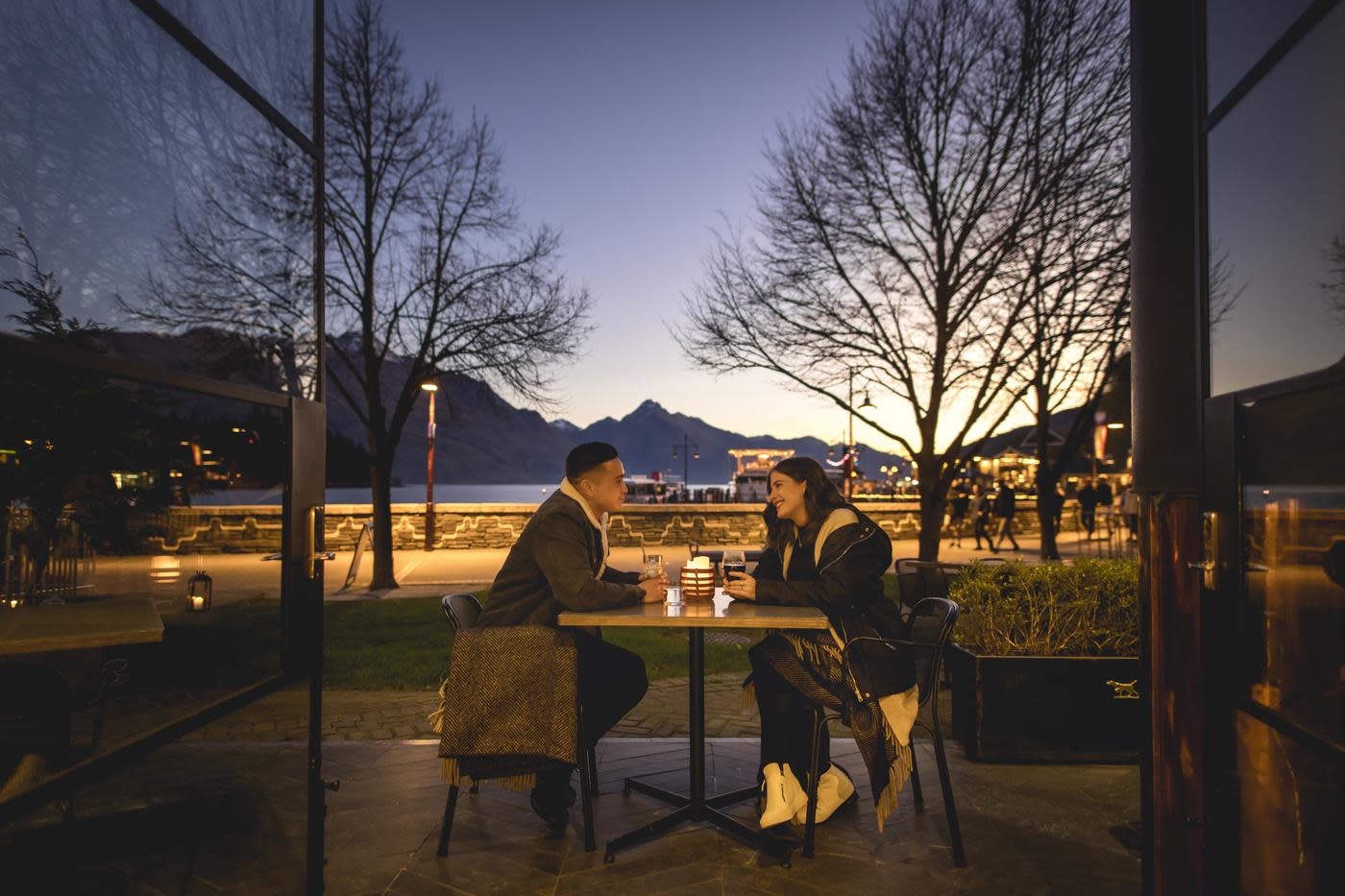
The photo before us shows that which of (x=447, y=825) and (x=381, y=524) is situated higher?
(x=381, y=524)

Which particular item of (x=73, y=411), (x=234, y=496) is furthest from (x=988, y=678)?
(x=234, y=496)

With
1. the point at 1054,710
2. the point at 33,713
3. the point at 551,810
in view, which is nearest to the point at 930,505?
the point at 1054,710

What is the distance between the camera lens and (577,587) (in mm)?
3266

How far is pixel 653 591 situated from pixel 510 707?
75cm

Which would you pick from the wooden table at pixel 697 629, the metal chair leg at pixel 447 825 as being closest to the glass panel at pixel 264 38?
the wooden table at pixel 697 629

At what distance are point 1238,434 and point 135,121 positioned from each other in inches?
137

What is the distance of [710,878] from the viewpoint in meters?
3.03

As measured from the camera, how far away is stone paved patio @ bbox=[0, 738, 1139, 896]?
9.85 feet

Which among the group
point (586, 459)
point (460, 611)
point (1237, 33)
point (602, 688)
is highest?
point (1237, 33)

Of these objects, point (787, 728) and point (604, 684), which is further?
point (604, 684)

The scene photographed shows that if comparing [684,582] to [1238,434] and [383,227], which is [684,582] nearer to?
[1238,434]

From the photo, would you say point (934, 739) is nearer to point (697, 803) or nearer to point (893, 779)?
point (893, 779)

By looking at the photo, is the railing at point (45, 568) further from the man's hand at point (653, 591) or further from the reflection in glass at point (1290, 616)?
the reflection in glass at point (1290, 616)

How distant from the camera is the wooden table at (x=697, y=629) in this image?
3.06 m
